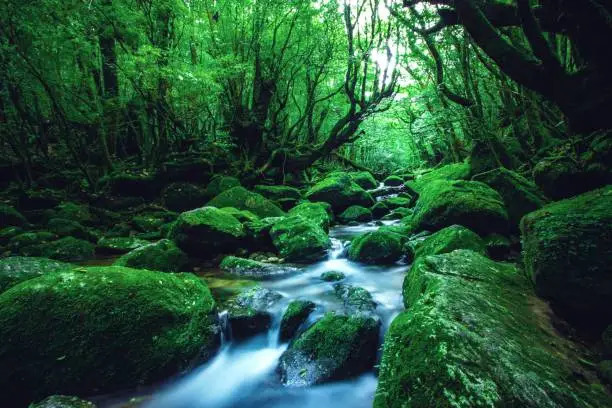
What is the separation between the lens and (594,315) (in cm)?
287

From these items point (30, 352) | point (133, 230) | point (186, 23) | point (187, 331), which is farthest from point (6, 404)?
point (186, 23)

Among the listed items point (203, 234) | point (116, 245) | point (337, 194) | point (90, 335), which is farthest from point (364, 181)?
point (90, 335)

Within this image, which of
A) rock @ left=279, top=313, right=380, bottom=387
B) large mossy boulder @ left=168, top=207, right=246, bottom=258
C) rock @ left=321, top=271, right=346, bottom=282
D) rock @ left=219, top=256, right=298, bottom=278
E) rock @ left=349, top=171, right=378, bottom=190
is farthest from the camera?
rock @ left=349, top=171, right=378, bottom=190

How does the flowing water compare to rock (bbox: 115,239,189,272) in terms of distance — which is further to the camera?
rock (bbox: 115,239,189,272)

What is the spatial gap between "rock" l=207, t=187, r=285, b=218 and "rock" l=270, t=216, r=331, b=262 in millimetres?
2375

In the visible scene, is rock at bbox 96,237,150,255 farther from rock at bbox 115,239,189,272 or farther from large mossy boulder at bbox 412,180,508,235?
large mossy boulder at bbox 412,180,508,235

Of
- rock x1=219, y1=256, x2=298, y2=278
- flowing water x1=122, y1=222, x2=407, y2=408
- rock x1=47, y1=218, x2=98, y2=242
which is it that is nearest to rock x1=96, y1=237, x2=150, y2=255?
rock x1=47, y1=218, x2=98, y2=242

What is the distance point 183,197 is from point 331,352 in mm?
9883

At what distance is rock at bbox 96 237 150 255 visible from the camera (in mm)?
8141

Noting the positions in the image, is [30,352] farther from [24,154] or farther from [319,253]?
[24,154]

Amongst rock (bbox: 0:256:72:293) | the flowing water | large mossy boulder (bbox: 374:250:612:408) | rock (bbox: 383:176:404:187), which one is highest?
rock (bbox: 383:176:404:187)

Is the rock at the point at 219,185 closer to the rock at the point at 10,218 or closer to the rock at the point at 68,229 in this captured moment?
the rock at the point at 68,229

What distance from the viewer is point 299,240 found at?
7871 mm

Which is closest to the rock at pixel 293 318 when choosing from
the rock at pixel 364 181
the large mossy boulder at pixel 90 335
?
the large mossy boulder at pixel 90 335
